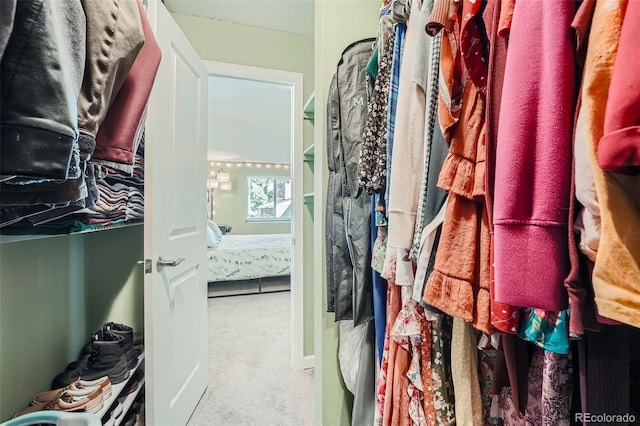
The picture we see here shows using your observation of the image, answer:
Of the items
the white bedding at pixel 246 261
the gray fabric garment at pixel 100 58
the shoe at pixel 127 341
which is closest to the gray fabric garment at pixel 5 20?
the gray fabric garment at pixel 100 58

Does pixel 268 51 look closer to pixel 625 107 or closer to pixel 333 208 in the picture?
pixel 333 208

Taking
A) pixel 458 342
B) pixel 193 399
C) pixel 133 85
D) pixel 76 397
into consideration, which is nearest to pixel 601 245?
pixel 458 342

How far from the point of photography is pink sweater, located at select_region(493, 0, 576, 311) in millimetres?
400

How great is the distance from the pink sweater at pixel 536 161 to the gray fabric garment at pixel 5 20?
65 cm

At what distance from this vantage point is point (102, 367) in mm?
1278

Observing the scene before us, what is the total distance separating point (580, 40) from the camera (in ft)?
1.25

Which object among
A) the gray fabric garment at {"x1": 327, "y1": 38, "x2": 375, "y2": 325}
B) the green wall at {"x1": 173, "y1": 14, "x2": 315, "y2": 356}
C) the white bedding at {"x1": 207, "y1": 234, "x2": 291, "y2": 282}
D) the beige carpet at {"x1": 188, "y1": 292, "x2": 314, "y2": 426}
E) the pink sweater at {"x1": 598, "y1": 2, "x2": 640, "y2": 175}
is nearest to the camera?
the pink sweater at {"x1": 598, "y1": 2, "x2": 640, "y2": 175}

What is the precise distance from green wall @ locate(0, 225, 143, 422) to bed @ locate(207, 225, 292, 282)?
1.88 metres

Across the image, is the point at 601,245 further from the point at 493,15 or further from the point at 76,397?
the point at 76,397

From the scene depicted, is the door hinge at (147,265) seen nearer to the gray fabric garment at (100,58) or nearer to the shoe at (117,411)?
the shoe at (117,411)

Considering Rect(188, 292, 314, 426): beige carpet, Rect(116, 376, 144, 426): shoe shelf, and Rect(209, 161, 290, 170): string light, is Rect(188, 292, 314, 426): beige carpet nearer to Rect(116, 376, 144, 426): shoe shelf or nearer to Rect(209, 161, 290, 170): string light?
Rect(116, 376, 144, 426): shoe shelf

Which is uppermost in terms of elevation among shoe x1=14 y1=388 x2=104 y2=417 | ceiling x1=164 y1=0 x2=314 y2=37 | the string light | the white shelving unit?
ceiling x1=164 y1=0 x2=314 y2=37

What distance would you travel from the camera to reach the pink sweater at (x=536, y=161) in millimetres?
400

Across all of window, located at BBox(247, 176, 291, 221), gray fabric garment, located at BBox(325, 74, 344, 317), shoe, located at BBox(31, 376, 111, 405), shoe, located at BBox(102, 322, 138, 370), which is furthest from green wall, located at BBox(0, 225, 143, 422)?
window, located at BBox(247, 176, 291, 221)
